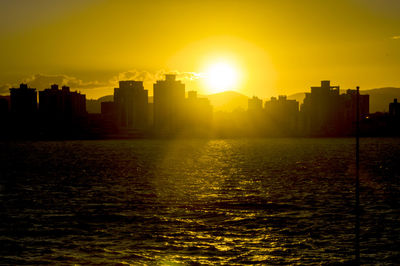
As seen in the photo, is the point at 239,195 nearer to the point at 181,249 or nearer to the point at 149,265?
the point at 181,249

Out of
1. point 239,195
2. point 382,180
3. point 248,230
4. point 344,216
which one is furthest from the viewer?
point 382,180

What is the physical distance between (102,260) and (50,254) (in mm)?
5292

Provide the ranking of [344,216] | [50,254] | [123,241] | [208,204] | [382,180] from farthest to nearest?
[382,180] < [208,204] < [344,216] < [123,241] < [50,254]

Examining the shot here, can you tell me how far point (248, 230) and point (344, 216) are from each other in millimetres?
14044

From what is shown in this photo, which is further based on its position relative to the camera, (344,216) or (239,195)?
(239,195)

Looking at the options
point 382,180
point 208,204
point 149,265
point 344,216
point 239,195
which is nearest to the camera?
point 149,265

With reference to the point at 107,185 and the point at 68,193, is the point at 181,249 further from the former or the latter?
the point at 107,185

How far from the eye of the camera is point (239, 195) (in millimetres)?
84750

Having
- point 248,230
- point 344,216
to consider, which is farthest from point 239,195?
point 248,230

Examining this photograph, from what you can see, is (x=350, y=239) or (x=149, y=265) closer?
(x=149, y=265)

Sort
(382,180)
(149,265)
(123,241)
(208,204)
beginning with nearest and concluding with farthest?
(149,265) → (123,241) → (208,204) → (382,180)

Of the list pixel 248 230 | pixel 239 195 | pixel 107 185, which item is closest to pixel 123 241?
pixel 248 230

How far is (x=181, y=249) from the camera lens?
46.7m

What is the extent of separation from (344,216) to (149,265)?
29.0 meters
